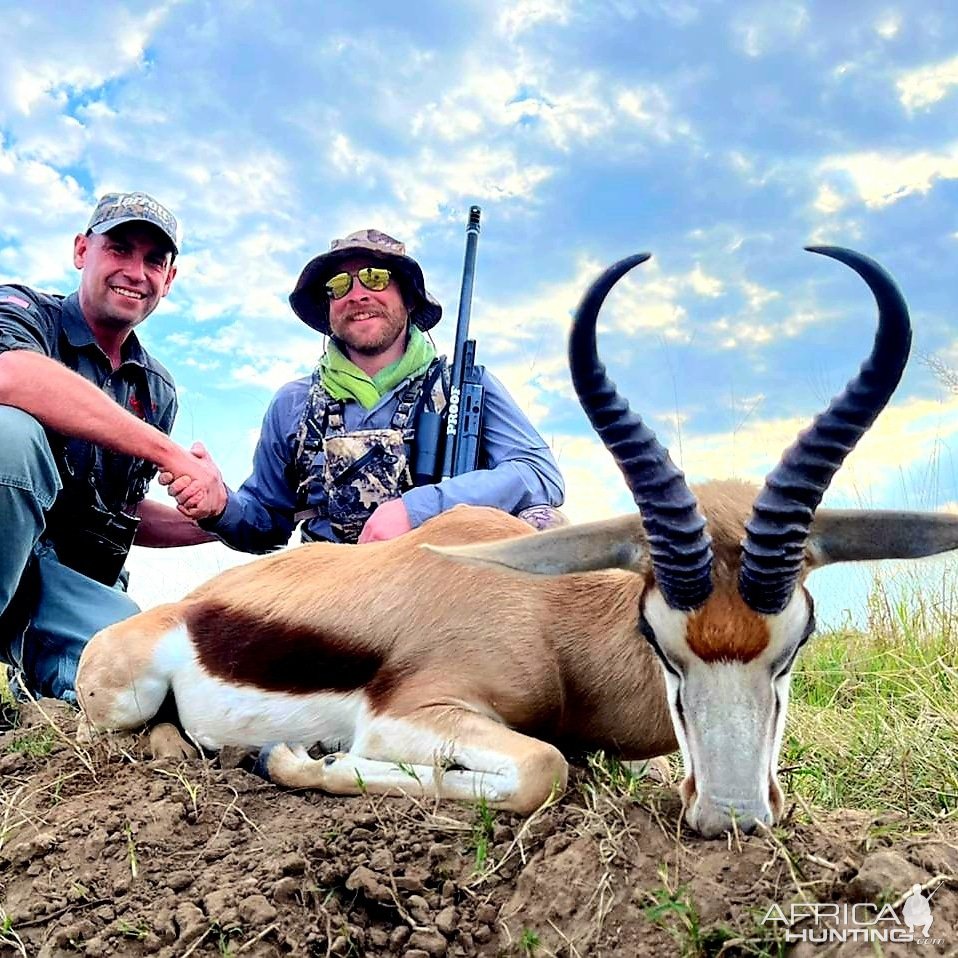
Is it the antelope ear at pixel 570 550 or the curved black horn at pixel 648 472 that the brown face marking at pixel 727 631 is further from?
the antelope ear at pixel 570 550

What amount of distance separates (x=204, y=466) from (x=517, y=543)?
365 cm

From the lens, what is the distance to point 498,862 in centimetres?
299

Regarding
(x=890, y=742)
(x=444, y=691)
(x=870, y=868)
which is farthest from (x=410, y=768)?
(x=890, y=742)

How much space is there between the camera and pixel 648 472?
322 centimetres

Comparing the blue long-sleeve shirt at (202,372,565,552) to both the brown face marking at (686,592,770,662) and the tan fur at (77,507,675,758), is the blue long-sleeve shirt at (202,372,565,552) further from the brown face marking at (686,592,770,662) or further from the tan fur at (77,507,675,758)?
the brown face marking at (686,592,770,662)

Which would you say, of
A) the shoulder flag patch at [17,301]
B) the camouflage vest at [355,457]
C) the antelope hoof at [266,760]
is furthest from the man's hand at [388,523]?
the shoulder flag patch at [17,301]

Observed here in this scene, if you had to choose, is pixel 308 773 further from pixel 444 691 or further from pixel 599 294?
pixel 599 294

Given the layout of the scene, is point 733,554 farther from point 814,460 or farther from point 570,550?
point 570,550

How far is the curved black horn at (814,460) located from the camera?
296 cm

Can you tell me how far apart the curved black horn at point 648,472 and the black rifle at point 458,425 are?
3.59 metres

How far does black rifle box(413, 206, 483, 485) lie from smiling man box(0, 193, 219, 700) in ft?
4.96

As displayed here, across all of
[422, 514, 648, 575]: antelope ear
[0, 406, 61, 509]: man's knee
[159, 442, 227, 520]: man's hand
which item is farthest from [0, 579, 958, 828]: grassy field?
[159, 442, 227, 520]: man's hand

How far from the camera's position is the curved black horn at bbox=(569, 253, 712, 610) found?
3039 mm

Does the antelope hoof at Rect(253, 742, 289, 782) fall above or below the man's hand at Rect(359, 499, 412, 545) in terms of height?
below
